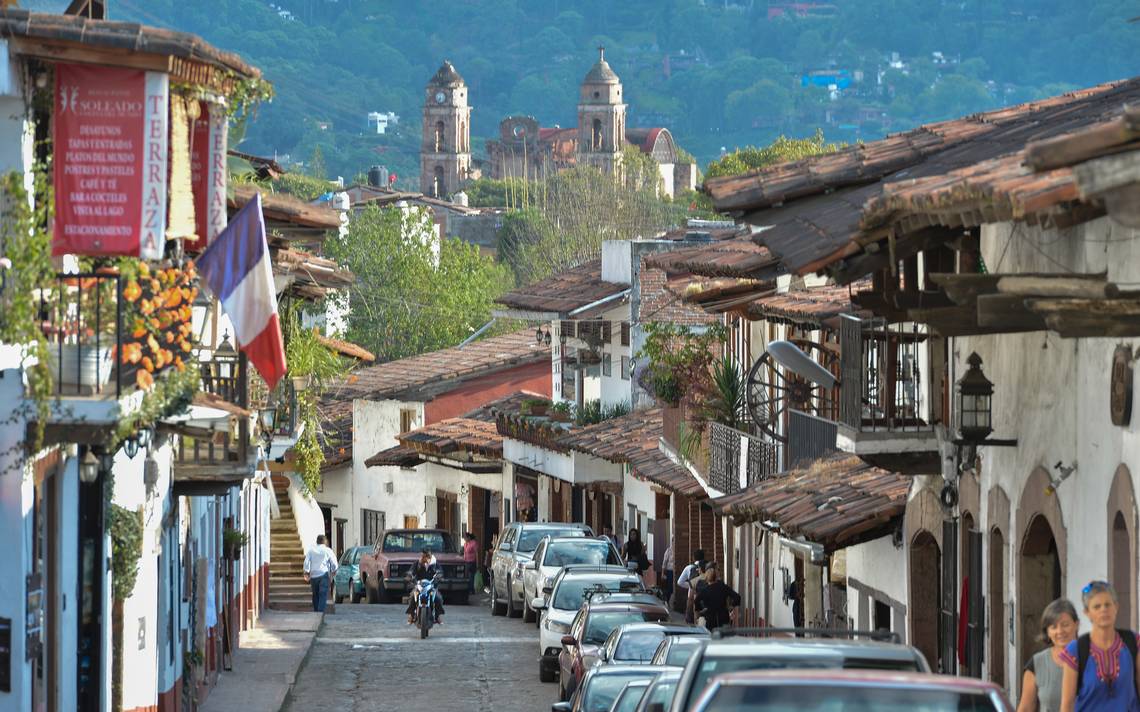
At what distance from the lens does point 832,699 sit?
31.3 ft

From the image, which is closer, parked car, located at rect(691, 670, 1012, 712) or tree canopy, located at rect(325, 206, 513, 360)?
parked car, located at rect(691, 670, 1012, 712)

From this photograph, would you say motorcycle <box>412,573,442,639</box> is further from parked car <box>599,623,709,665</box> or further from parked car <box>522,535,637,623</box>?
parked car <box>599,623,709,665</box>

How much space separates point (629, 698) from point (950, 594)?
3.34 metres

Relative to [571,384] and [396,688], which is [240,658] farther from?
[571,384]

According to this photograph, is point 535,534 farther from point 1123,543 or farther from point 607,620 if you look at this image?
point 1123,543

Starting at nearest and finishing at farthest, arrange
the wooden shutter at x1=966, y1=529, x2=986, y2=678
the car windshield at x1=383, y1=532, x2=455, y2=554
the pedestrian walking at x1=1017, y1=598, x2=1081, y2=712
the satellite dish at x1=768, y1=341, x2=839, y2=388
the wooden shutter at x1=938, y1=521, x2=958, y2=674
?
1. the pedestrian walking at x1=1017, y1=598, x2=1081, y2=712
2. the wooden shutter at x1=966, y1=529, x2=986, y2=678
3. the wooden shutter at x1=938, y1=521, x2=958, y2=674
4. the satellite dish at x1=768, y1=341, x2=839, y2=388
5. the car windshield at x1=383, y1=532, x2=455, y2=554

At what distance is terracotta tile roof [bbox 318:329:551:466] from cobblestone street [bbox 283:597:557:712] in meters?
20.7

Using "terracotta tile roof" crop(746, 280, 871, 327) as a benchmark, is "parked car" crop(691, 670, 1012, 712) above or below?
below

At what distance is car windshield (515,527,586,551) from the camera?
40031mm

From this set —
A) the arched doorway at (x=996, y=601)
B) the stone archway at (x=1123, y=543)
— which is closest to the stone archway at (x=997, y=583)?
the arched doorway at (x=996, y=601)

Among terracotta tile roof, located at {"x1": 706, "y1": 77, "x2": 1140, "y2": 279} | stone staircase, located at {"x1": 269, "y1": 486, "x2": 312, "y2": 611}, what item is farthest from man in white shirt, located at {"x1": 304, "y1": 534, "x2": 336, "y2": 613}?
terracotta tile roof, located at {"x1": 706, "y1": 77, "x2": 1140, "y2": 279}

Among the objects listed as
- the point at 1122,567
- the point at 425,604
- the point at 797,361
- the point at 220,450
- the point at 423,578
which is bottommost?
the point at 425,604

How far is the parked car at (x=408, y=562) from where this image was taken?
45.5 m

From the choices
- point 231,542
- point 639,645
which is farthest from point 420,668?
point 639,645
